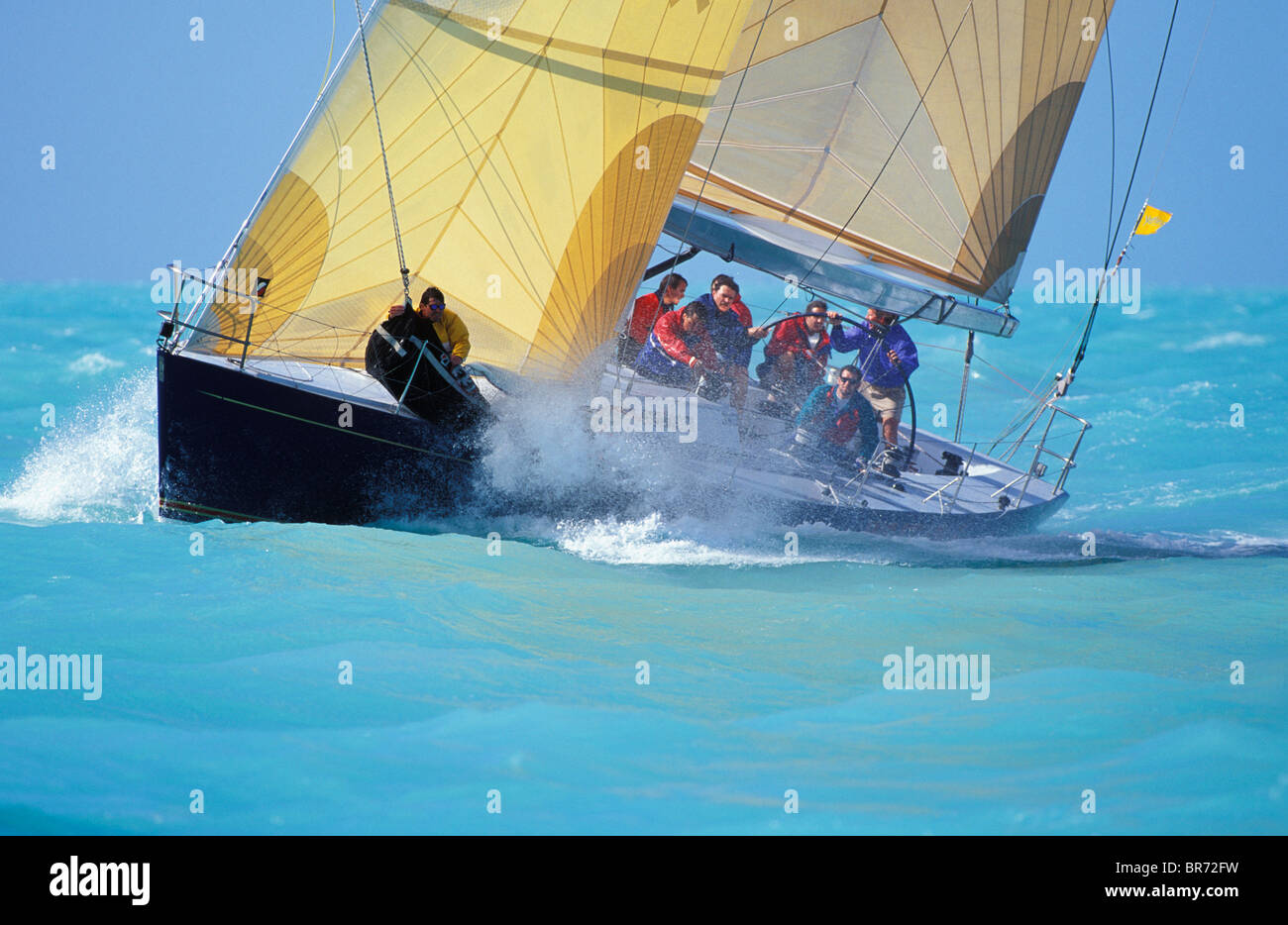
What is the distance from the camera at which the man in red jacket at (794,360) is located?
858cm

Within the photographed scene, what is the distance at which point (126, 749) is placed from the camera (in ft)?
14.2

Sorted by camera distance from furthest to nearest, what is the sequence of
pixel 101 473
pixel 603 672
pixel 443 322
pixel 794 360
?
1. pixel 794 360
2. pixel 101 473
3. pixel 443 322
4. pixel 603 672

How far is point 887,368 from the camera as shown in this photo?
344 inches

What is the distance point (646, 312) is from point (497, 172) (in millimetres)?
1818

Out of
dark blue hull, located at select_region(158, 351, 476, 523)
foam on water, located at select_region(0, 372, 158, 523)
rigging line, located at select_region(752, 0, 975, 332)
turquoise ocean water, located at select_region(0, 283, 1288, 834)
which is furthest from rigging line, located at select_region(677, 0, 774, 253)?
foam on water, located at select_region(0, 372, 158, 523)

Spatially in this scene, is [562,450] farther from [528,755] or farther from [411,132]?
[528,755]

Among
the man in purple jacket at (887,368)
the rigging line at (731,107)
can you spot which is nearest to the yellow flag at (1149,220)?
the man in purple jacket at (887,368)

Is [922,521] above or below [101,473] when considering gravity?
below

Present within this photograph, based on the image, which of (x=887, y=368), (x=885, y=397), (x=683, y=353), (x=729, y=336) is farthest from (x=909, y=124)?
(x=683, y=353)

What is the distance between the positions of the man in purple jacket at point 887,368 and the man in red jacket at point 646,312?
1.15 metres

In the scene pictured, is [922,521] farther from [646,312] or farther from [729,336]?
[646,312]

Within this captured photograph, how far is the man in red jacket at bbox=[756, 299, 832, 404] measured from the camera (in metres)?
8.58

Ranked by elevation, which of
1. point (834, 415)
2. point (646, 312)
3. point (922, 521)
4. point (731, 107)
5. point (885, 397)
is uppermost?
point (731, 107)
